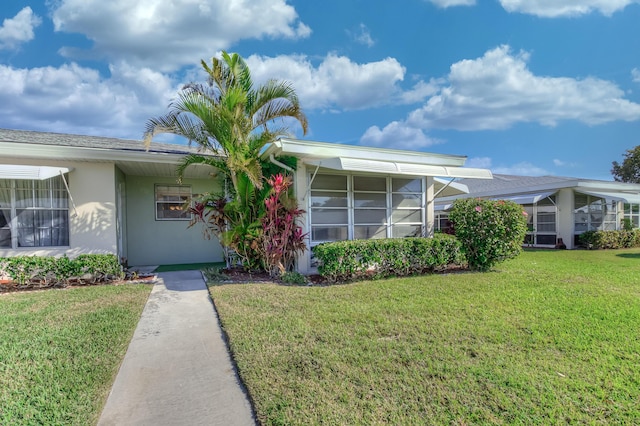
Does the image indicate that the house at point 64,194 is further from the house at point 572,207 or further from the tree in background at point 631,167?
the tree in background at point 631,167

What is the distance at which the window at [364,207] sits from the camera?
9633mm

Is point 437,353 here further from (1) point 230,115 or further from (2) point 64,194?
(2) point 64,194

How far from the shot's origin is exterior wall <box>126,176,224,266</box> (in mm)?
11430

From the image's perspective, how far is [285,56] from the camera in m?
12.6

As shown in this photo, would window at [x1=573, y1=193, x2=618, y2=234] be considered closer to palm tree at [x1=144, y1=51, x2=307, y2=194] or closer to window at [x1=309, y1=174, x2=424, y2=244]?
window at [x1=309, y1=174, x2=424, y2=244]

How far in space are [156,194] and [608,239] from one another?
21.1 metres

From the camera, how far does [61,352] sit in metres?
4.20

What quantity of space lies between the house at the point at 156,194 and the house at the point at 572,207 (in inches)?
287

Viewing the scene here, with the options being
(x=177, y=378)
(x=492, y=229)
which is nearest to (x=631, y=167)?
(x=492, y=229)

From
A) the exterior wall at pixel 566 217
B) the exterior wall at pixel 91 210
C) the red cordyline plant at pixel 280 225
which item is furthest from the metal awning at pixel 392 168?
the exterior wall at pixel 566 217

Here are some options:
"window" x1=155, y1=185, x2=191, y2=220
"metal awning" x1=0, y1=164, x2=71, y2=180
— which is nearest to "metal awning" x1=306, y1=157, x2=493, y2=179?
"window" x1=155, y1=185, x2=191, y2=220

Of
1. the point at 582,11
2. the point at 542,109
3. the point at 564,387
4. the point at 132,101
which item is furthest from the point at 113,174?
the point at 542,109

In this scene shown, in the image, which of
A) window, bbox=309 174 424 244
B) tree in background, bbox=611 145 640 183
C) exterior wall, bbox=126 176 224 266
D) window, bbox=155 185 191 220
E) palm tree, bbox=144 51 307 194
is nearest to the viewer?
palm tree, bbox=144 51 307 194

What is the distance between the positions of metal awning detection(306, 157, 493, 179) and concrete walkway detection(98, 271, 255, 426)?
4.45 meters
